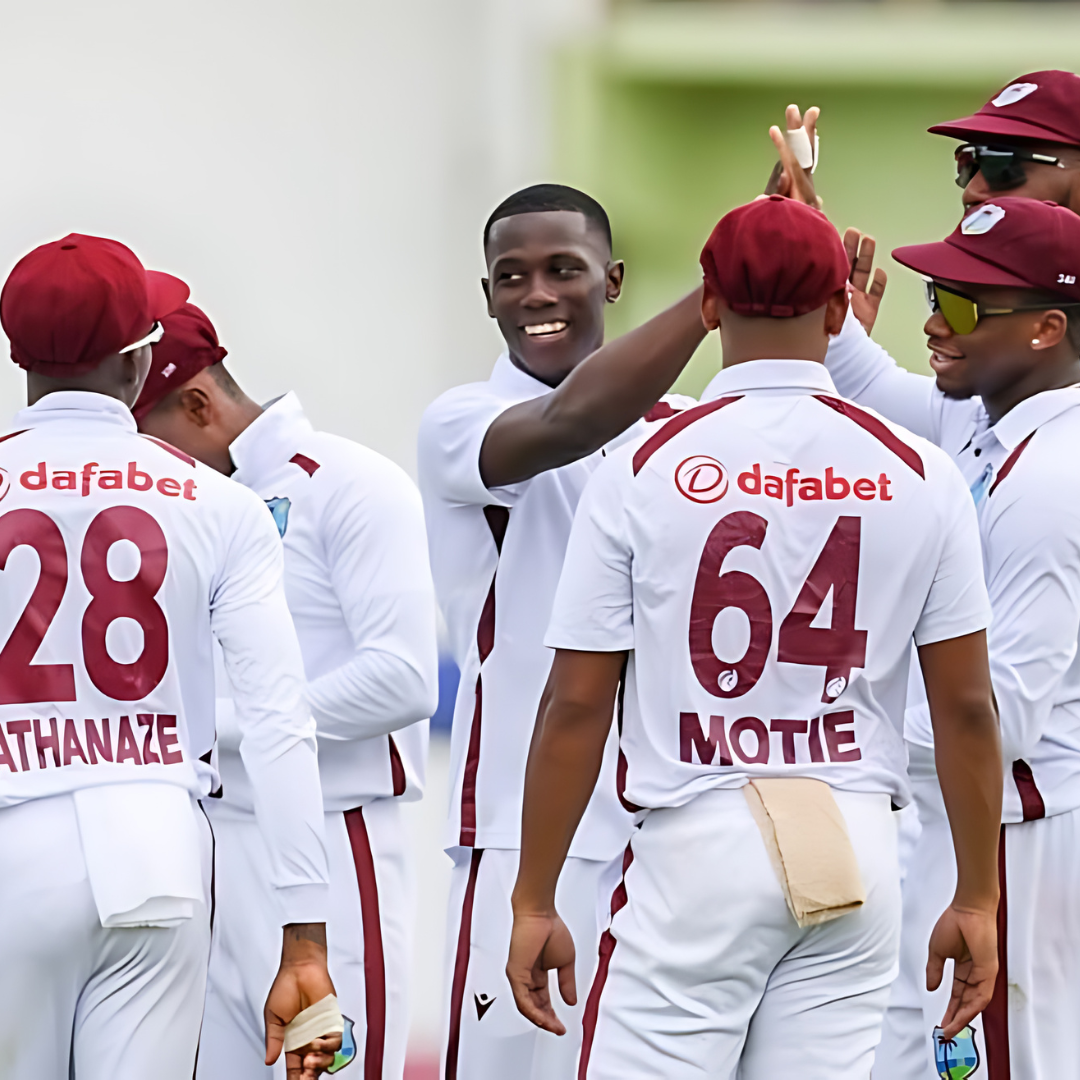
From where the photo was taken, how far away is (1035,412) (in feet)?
13.7

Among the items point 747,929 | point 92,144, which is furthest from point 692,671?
point 92,144

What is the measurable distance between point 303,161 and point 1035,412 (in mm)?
8667

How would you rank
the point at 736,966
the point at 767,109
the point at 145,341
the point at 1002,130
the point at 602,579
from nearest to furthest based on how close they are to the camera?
the point at 736,966 < the point at 602,579 < the point at 145,341 < the point at 1002,130 < the point at 767,109

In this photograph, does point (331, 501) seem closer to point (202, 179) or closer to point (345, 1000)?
point (345, 1000)

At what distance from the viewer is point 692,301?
388 centimetres

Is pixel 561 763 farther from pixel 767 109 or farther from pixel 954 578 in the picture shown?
pixel 767 109

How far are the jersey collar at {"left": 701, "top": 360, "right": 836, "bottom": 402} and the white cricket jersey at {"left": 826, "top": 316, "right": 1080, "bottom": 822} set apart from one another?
2.15 feet

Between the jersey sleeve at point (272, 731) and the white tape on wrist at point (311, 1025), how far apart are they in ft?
0.50

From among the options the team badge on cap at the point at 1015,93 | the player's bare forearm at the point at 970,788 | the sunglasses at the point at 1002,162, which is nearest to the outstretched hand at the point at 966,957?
the player's bare forearm at the point at 970,788

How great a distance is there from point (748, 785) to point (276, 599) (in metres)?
0.88

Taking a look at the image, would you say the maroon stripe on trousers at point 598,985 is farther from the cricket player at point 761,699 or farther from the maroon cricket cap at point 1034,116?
the maroon cricket cap at point 1034,116

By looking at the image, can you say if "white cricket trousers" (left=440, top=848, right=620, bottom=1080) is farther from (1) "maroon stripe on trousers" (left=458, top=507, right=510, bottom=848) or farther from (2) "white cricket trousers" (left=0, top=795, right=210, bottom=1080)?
(2) "white cricket trousers" (left=0, top=795, right=210, bottom=1080)

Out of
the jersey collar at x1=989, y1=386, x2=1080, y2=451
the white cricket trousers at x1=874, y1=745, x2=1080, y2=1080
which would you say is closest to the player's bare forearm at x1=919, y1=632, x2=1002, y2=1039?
the white cricket trousers at x1=874, y1=745, x2=1080, y2=1080

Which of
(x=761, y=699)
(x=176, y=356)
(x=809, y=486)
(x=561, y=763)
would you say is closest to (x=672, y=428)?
(x=809, y=486)
